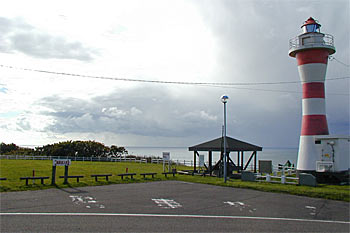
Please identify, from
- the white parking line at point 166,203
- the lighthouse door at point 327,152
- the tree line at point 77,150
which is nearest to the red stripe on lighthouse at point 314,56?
the lighthouse door at point 327,152

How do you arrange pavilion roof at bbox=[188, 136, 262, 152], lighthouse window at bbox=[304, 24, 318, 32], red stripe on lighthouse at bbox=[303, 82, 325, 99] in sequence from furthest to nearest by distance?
pavilion roof at bbox=[188, 136, 262, 152] < lighthouse window at bbox=[304, 24, 318, 32] < red stripe on lighthouse at bbox=[303, 82, 325, 99]

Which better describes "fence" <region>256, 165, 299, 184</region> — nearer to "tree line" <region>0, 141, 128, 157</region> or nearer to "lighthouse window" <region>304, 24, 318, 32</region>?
"lighthouse window" <region>304, 24, 318, 32</region>

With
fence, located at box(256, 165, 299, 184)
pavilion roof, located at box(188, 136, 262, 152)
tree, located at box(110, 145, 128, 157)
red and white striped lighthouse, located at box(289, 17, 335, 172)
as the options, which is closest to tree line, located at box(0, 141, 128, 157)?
tree, located at box(110, 145, 128, 157)

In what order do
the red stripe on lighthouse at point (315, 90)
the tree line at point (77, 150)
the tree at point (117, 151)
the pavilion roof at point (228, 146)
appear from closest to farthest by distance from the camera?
the red stripe on lighthouse at point (315, 90) < the pavilion roof at point (228, 146) < the tree line at point (77, 150) < the tree at point (117, 151)

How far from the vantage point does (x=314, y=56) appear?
2077 cm

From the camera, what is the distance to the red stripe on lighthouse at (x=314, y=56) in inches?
816

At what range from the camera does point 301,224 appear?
29.4 feet

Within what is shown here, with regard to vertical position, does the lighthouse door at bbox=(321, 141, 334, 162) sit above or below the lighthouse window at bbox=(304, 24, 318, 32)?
below

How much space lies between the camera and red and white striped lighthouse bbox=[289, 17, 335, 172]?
67.2 ft

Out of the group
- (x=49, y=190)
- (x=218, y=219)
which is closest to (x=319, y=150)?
(x=218, y=219)

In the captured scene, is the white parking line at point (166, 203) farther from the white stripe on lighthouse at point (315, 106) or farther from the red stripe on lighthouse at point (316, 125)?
the white stripe on lighthouse at point (315, 106)

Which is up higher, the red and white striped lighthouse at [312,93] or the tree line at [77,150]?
the red and white striped lighthouse at [312,93]

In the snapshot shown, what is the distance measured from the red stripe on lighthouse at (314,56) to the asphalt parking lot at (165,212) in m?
10.8

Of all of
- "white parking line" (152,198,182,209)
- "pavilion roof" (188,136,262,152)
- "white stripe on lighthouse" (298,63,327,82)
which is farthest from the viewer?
"pavilion roof" (188,136,262,152)
